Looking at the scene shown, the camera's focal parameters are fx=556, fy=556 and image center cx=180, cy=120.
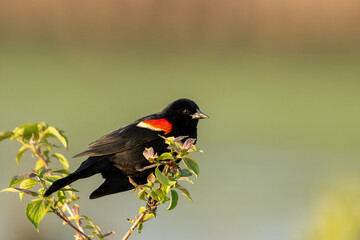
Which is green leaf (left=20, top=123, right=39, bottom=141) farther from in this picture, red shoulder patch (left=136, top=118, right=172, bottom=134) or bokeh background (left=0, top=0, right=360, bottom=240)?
bokeh background (left=0, top=0, right=360, bottom=240)

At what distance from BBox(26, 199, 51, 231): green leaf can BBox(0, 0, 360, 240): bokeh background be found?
6.36ft

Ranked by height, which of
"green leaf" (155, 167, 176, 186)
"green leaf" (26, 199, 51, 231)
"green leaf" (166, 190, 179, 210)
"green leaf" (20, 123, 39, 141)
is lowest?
"green leaf" (166, 190, 179, 210)

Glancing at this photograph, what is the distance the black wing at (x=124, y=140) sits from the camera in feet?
8.61

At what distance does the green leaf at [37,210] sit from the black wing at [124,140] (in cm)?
85

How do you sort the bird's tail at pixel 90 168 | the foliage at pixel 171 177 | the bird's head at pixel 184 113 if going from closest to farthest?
1. the foliage at pixel 171 177
2. the bird's tail at pixel 90 168
3. the bird's head at pixel 184 113

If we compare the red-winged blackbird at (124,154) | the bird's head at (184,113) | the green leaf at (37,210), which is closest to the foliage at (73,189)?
the green leaf at (37,210)

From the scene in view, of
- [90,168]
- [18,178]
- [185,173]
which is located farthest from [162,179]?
[90,168]

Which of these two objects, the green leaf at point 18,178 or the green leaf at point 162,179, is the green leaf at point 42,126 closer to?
the green leaf at point 18,178

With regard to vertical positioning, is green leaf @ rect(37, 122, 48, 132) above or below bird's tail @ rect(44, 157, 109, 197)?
above

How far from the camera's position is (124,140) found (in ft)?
8.89

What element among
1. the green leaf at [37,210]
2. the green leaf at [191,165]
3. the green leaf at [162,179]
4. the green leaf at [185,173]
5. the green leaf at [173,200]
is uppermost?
the green leaf at [191,165]

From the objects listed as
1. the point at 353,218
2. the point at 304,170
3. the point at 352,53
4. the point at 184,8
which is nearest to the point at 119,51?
the point at 184,8

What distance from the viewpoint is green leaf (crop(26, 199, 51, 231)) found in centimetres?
170

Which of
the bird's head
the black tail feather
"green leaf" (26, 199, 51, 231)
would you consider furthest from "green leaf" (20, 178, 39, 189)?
the bird's head
